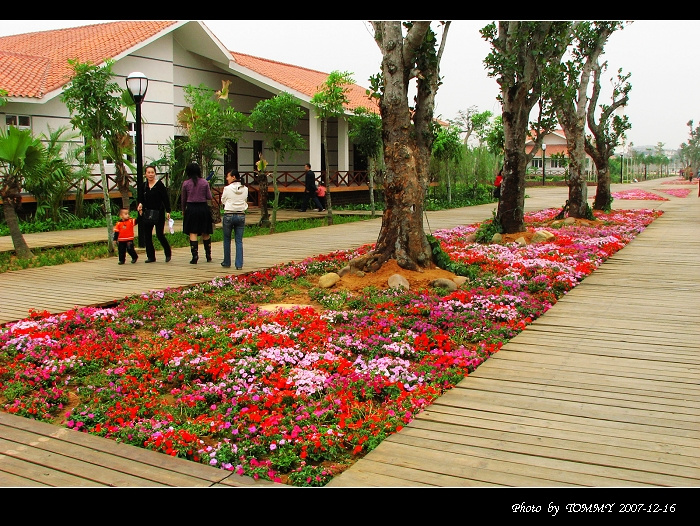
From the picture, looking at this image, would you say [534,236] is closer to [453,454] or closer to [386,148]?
[386,148]

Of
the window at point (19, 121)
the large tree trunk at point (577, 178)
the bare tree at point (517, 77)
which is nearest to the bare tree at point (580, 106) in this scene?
the large tree trunk at point (577, 178)

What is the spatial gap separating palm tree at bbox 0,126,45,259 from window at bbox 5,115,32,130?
7.50 m

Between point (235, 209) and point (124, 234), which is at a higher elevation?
point (235, 209)

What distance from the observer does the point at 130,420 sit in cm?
478

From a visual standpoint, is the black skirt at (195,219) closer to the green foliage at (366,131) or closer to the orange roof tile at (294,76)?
the green foliage at (366,131)

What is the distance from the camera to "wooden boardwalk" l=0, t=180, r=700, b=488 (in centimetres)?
378

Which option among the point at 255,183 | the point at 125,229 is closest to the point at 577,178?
the point at 125,229

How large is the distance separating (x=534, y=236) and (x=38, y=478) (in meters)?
11.8

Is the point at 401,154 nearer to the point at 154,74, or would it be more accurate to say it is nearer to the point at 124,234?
the point at 124,234

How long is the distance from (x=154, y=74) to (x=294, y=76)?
24.9 ft

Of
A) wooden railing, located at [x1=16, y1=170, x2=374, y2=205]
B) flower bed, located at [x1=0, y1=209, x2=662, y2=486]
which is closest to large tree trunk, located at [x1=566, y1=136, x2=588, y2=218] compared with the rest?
wooden railing, located at [x1=16, y1=170, x2=374, y2=205]

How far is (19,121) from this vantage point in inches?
790

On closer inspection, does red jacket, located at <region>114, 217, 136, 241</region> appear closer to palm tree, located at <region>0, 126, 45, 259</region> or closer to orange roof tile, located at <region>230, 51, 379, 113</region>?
palm tree, located at <region>0, 126, 45, 259</region>
